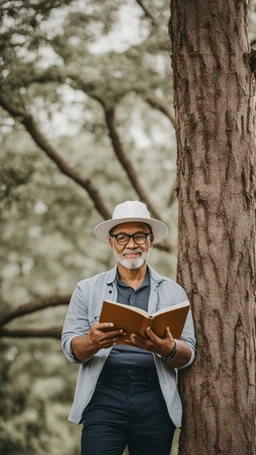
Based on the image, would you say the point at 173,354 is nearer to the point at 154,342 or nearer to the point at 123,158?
the point at 154,342

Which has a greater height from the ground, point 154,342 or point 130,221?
point 130,221

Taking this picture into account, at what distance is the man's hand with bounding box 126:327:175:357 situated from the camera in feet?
10.00

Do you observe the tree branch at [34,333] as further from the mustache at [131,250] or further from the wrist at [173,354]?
the wrist at [173,354]

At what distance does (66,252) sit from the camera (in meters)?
13.5

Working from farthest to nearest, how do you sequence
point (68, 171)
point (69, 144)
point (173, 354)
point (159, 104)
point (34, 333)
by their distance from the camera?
point (69, 144) < point (159, 104) < point (68, 171) < point (34, 333) < point (173, 354)

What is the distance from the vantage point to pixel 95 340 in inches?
122

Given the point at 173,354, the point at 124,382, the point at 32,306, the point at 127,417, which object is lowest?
the point at 127,417

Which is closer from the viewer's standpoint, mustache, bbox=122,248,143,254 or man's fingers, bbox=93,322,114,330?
man's fingers, bbox=93,322,114,330

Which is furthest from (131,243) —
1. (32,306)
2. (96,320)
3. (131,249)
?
(32,306)

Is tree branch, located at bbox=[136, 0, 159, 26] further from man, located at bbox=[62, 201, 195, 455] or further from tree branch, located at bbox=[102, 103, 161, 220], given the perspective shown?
man, located at bbox=[62, 201, 195, 455]

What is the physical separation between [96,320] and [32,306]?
A: 491 cm

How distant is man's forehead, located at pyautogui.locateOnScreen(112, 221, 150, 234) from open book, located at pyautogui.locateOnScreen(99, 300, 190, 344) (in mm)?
743

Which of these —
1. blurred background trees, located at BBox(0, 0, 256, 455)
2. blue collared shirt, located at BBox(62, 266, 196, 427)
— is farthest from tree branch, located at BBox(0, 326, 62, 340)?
blue collared shirt, located at BBox(62, 266, 196, 427)

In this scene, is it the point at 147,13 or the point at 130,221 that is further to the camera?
the point at 147,13
